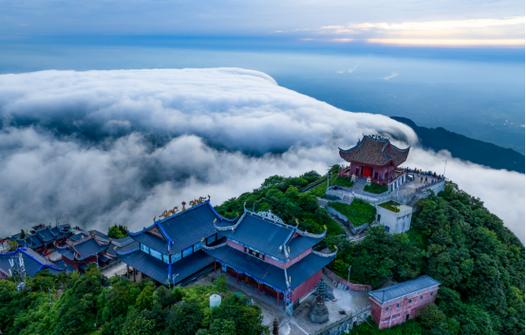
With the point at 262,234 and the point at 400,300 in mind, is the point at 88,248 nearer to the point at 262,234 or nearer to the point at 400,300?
the point at 262,234

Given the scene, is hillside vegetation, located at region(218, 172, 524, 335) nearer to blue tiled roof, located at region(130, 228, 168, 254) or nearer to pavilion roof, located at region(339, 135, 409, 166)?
pavilion roof, located at region(339, 135, 409, 166)

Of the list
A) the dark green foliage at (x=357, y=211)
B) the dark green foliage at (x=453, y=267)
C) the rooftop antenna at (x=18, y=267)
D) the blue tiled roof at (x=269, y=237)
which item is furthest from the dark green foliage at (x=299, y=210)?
the rooftop antenna at (x=18, y=267)

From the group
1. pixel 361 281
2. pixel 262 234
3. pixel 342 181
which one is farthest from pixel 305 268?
pixel 342 181

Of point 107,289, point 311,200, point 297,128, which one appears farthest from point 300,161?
point 107,289

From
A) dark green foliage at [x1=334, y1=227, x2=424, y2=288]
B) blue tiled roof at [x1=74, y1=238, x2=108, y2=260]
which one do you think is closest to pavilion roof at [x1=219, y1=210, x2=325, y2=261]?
dark green foliage at [x1=334, y1=227, x2=424, y2=288]

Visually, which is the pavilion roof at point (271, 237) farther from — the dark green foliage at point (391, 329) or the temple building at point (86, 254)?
the temple building at point (86, 254)
